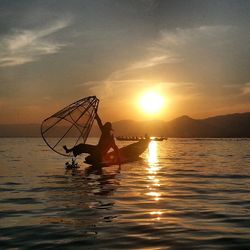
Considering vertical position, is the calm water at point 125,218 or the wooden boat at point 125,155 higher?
the wooden boat at point 125,155

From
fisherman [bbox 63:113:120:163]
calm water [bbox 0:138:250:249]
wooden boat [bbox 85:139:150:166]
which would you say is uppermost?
fisherman [bbox 63:113:120:163]

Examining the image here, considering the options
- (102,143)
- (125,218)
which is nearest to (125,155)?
(102,143)

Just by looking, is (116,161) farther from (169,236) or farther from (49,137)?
(169,236)

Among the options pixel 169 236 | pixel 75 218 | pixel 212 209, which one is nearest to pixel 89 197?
pixel 75 218

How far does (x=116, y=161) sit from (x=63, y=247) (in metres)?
26.6

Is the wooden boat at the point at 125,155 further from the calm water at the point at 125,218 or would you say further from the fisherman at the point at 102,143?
the calm water at the point at 125,218

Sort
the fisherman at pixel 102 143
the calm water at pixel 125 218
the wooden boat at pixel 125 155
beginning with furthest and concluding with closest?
1. the wooden boat at pixel 125 155
2. the fisherman at pixel 102 143
3. the calm water at pixel 125 218

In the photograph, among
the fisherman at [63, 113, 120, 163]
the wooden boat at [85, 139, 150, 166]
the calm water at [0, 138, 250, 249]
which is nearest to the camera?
the calm water at [0, 138, 250, 249]

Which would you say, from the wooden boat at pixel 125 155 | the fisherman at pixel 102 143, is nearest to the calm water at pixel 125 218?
the fisherman at pixel 102 143

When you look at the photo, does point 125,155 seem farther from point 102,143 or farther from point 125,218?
point 125,218

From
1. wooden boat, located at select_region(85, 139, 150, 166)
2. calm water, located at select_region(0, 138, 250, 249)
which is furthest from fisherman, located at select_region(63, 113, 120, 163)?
calm water, located at select_region(0, 138, 250, 249)

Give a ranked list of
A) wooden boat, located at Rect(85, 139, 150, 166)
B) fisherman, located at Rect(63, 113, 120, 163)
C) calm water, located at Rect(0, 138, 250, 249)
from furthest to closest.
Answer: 1. wooden boat, located at Rect(85, 139, 150, 166)
2. fisherman, located at Rect(63, 113, 120, 163)
3. calm water, located at Rect(0, 138, 250, 249)

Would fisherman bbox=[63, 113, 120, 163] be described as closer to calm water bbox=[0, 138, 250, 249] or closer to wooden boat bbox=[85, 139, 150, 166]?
wooden boat bbox=[85, 139, 150, 166]

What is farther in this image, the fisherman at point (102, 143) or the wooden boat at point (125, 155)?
the wooden boat at point (125, 155)
